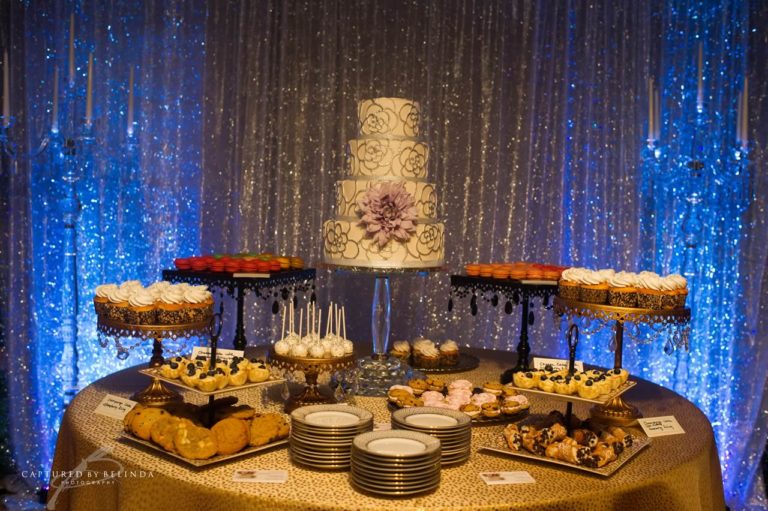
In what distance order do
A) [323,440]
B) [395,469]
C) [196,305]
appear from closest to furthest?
[395,469], [323,440], [196,305]

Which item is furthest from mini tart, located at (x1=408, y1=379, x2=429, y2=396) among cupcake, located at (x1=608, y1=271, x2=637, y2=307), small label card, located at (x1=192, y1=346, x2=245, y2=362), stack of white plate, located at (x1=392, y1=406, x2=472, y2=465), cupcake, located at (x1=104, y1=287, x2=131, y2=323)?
cupcake, located at (x1=104, y1=287, x2=131, y2=323)

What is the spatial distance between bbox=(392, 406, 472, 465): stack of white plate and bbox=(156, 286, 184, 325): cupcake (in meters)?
0.97

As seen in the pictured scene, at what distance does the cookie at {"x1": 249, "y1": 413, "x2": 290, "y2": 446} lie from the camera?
2432mm

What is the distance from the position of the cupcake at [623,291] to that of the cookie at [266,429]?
1.35 m

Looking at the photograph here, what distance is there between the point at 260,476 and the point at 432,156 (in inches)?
140

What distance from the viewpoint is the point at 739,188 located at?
4.89 metres

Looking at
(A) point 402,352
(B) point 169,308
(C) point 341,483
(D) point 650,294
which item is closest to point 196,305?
(B) point 169,308

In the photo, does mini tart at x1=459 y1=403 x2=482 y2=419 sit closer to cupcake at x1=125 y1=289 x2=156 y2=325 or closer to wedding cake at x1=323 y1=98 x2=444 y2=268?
wedding cake at x1=323 y1=98 x2=444 y2=268

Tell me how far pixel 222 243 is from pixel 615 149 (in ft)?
9.02

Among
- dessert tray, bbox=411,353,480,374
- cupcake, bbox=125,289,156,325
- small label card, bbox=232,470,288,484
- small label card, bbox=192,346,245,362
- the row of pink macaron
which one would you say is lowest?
dessert tray, bbox=411,353,480,374

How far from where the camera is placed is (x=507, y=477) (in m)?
2.25

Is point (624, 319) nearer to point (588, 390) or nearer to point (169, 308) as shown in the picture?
point (588, 390)

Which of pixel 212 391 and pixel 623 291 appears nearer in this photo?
pixel 212 391

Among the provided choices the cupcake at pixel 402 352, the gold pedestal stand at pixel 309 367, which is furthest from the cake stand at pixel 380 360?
the gold pedestal stand at pixel 309 367
